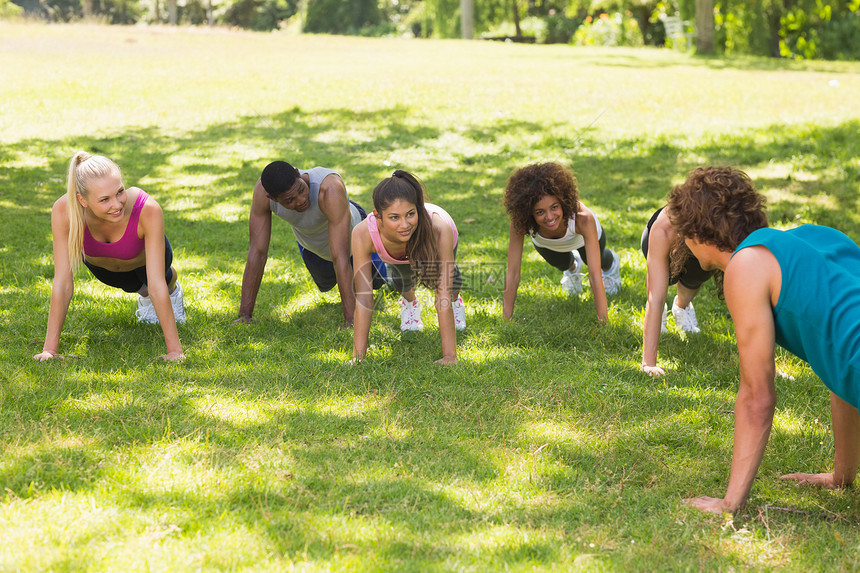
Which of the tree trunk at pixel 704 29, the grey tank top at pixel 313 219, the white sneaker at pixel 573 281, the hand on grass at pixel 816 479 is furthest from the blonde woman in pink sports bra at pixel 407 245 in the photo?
the tree trunk at pixel 704 29

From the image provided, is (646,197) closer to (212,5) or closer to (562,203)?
(562,203)

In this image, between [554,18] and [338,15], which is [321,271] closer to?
[554,18]

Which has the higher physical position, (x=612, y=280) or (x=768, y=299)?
(x=768, y=299)

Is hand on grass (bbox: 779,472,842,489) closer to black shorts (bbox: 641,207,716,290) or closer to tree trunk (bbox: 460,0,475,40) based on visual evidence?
black shorts (bbox: 641,207,716,290)

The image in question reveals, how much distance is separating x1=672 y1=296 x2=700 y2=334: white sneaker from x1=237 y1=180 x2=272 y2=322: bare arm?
313cm

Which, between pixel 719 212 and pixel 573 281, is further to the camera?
pixel 573 281

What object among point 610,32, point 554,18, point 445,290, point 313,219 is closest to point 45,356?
point 313,219

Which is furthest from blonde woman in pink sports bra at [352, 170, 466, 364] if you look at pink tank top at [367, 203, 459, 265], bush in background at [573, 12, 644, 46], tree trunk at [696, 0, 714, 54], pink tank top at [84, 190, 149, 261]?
bush in background at [573, 12, 644, 46]

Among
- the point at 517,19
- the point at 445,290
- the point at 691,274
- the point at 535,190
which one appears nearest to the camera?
the point at 445,290

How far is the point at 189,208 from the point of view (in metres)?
8.93

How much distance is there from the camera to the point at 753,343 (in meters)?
2.91

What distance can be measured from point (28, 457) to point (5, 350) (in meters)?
1.65

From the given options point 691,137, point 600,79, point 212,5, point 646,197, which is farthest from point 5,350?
point 212,5

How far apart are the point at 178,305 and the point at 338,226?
1352 millimetres
